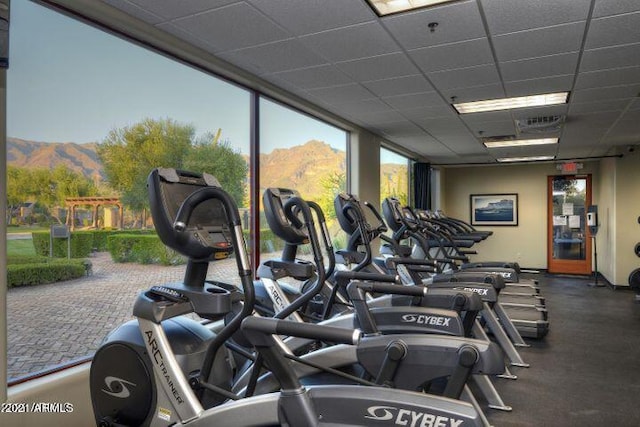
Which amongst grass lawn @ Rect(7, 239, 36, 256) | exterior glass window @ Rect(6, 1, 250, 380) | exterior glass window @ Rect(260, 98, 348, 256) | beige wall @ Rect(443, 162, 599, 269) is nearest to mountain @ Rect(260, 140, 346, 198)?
exterior glass window @ Rect(260, 98, 348, 256)

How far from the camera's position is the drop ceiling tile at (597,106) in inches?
190

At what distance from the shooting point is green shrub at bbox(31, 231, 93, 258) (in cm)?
254

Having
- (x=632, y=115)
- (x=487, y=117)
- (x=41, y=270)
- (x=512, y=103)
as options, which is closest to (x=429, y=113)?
(x=487, y=117)

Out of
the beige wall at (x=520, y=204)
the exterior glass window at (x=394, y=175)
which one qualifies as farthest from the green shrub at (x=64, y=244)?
the beige wall at (x=520, y=204)

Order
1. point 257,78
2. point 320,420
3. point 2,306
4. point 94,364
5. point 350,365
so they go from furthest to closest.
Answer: point 257,78, point 350,365, point 2,306, point 94,364, point 320,420

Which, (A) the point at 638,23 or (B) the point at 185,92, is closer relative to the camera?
(A) the point at 638,23

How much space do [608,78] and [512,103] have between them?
3.40ft

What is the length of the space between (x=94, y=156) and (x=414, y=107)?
3.45 m

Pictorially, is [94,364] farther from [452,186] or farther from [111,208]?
[452,186]

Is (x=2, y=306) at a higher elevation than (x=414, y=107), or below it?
below

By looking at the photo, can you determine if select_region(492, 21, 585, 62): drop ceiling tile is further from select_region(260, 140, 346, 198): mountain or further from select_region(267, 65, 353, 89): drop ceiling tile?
select_region(260, 140, 346, 198): mountain

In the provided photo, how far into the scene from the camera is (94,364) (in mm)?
2031

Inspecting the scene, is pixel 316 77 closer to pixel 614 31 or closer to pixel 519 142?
pixel 614 31

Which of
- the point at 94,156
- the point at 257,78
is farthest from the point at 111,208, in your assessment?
the point at 257,78
